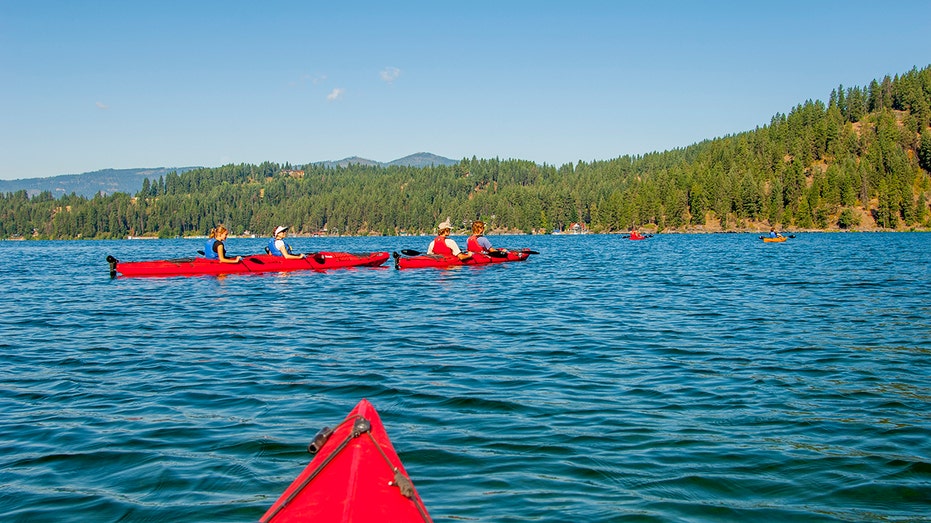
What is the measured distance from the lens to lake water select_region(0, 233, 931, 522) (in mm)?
5875

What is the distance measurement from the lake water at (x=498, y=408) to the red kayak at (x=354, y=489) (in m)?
1.13

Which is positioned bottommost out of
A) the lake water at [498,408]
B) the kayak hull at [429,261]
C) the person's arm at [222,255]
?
the lake water at [498,408]

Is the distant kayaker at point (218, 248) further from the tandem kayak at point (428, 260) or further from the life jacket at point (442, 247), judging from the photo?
the life jacket at point (442, 247)

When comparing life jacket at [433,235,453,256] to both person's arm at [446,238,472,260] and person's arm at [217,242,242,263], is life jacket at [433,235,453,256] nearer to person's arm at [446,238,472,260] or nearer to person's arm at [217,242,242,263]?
person's arm at [446,238,472,260]

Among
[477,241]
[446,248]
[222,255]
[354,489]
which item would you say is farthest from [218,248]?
[354,489]

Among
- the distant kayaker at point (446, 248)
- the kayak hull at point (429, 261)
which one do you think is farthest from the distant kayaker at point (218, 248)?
the distant kayaker at point (446, 248)

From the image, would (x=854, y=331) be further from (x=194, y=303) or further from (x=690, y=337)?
(x=194, y=303)

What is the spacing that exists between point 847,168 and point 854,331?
16577 cm

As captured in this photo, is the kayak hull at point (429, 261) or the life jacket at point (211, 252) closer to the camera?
the life jacket at point (211, 252)

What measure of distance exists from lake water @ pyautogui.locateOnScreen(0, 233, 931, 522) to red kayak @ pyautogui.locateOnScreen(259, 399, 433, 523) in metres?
1.13

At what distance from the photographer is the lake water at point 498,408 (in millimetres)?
5875

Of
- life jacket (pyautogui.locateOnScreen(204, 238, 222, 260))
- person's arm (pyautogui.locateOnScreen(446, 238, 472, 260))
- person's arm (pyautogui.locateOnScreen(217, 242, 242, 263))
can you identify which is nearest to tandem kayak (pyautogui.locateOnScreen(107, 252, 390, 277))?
person's arm (pyautogui.locateOnScreen(217, 242, 242, 263))

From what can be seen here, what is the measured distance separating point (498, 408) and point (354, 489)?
456 centimetres

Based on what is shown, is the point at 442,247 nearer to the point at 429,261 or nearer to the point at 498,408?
the point at 429,261
